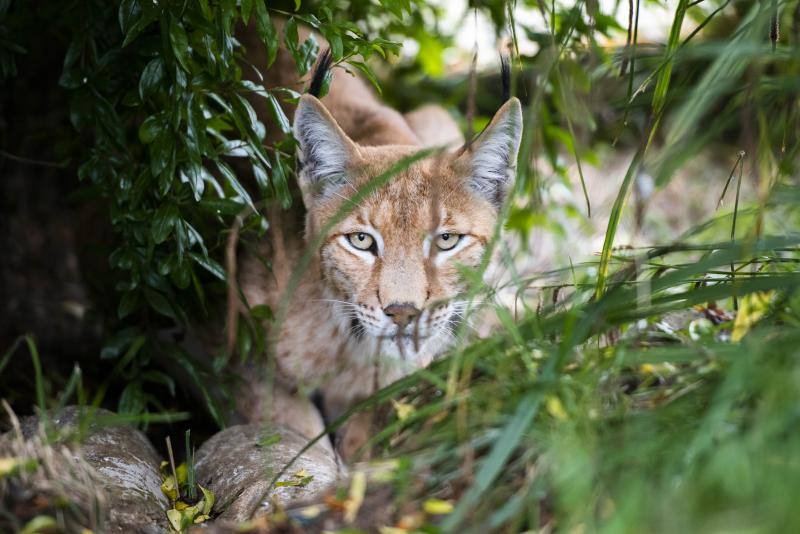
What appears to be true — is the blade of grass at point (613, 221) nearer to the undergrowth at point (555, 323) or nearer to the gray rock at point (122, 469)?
the undergrowth at point (555, 323)

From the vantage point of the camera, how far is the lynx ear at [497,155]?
321cm

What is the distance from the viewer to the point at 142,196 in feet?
10.5

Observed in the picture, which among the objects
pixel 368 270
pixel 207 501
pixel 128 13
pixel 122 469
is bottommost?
pixel 207 501

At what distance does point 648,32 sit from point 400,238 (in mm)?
4861

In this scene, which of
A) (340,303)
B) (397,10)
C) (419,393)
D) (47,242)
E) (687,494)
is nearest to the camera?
(687,494)

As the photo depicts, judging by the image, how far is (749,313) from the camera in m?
2.41

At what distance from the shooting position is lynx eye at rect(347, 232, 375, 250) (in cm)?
338

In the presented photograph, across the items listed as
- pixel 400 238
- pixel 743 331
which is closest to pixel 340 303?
pixel 400 238

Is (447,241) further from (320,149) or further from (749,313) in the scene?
(749,313)

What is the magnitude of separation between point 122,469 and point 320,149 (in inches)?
60.5

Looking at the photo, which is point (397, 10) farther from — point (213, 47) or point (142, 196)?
point (142, 196)

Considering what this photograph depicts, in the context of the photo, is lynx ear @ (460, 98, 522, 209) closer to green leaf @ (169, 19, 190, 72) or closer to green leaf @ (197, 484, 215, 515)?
green leaf @ (169, 19, 190, 72)

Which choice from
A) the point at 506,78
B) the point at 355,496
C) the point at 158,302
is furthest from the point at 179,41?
the point at 355,496

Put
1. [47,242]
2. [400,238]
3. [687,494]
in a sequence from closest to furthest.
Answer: [687,494]
[400,238]
[47,242]
